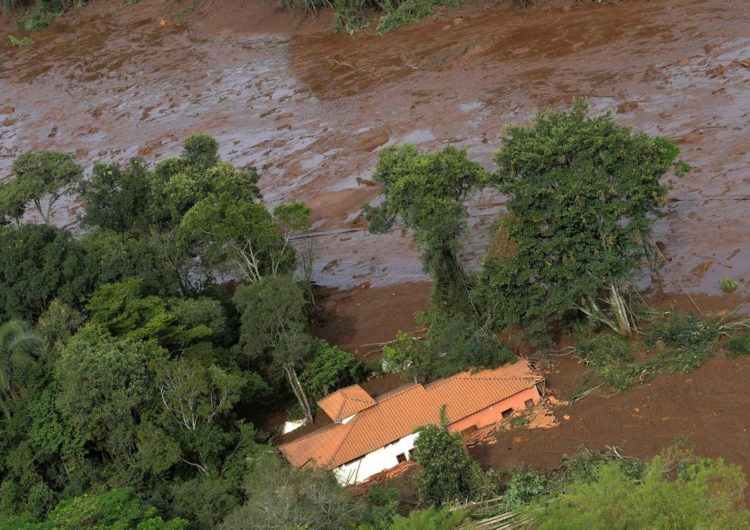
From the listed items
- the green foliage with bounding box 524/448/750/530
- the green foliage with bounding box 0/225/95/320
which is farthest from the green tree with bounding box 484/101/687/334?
the green foliage with bounding box 0/225/95/320

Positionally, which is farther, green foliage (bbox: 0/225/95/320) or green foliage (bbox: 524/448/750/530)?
green foliage (bbox: 0/225/95/320)

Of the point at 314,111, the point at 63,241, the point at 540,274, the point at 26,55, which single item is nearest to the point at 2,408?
the point at 63,241

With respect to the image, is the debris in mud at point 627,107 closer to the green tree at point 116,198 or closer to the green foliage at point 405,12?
the green foliage at point 405,12

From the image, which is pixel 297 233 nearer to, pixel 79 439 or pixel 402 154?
pixel 402 154

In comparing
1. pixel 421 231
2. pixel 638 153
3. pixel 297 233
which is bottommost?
pixel 297 233

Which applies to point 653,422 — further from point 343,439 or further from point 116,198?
point 116,198

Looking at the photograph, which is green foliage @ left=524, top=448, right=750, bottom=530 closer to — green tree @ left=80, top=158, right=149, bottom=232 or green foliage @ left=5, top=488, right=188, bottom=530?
green foliage @ left=5, top=488, right=188, bottom=530

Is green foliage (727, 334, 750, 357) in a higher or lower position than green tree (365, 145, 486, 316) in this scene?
lower
